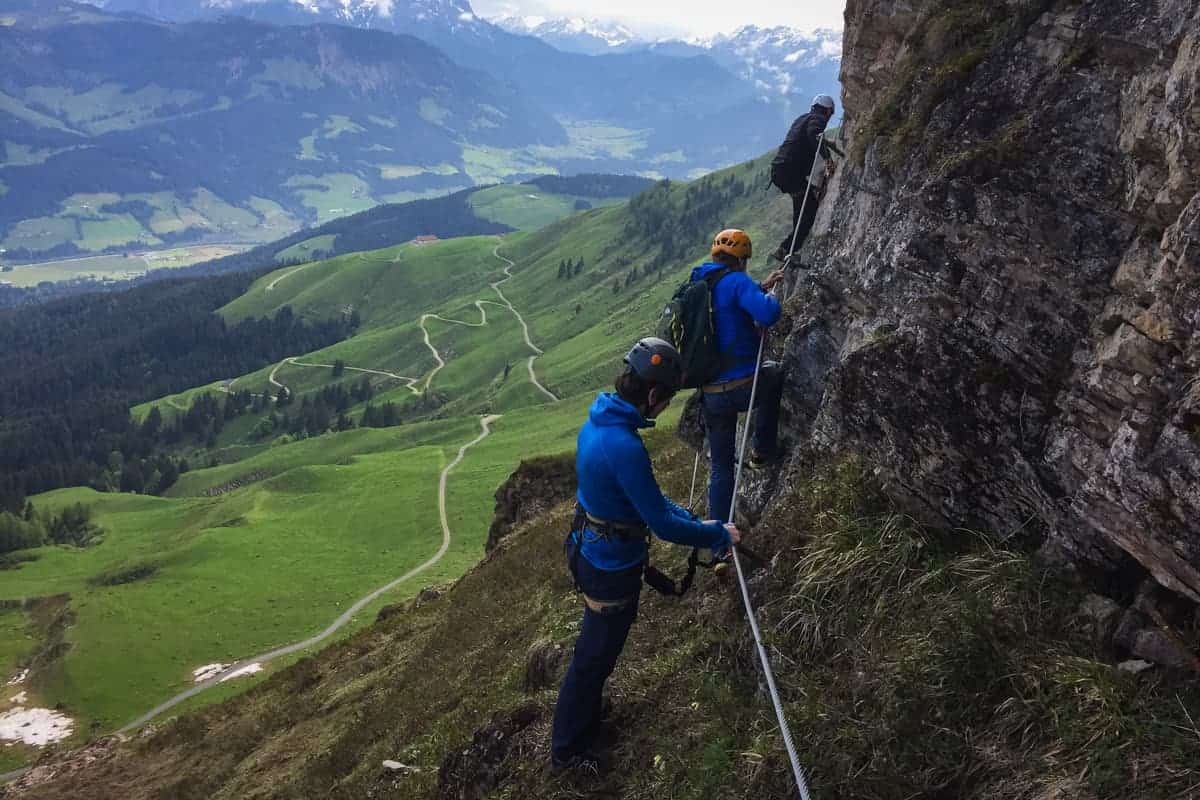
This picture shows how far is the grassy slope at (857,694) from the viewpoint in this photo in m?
6.95

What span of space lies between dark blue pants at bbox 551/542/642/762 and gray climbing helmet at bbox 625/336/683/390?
256 cm

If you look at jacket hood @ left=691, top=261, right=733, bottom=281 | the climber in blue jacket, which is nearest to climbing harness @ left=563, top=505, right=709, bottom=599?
the climber in blue jacket

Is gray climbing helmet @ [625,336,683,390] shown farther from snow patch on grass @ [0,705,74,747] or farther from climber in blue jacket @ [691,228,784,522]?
snow patch on grass @ [0,705,74,747]

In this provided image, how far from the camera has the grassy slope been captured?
274 inches

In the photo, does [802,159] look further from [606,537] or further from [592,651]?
[592,651]

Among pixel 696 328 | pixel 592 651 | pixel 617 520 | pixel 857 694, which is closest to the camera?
pixel 857 694

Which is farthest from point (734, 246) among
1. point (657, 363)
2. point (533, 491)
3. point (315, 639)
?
point (315, 639)

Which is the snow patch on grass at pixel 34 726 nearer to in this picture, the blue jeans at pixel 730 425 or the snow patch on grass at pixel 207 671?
the snow patch on grass at pixel 207 671

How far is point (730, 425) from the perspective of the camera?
13.3 meters

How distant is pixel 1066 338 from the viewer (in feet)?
29.5

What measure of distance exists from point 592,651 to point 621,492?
7.57ft

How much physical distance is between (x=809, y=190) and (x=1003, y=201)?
7.95m

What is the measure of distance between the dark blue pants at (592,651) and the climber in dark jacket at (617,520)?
0.5 inches

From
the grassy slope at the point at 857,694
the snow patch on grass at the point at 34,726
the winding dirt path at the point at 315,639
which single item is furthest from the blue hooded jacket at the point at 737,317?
the snow patch on grass at the point at 34,726
